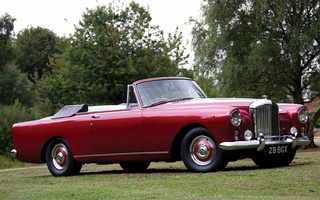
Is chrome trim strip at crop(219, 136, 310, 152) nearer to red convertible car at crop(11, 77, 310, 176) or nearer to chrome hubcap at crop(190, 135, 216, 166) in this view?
red convertible car at crop(11, 77, 310, 176)

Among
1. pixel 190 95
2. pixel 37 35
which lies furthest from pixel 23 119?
pixel 37 35

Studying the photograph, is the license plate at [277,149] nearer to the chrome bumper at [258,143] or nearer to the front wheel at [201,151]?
the chrome bumper at [258,143]

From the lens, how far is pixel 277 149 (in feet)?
29.2

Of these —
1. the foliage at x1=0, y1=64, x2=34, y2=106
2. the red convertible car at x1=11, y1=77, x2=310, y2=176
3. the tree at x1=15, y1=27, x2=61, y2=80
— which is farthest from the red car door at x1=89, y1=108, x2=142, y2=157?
the tree at x1=15, y1=27, x2=61, y2=80

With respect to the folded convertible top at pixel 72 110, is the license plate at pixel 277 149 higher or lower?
lower

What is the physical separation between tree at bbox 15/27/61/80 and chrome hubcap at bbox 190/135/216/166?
2139 inches

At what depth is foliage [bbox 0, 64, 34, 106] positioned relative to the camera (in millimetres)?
55188

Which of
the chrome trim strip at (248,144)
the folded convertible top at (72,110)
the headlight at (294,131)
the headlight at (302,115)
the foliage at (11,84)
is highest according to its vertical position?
the foliage at (11,84)

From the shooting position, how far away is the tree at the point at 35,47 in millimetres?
61438

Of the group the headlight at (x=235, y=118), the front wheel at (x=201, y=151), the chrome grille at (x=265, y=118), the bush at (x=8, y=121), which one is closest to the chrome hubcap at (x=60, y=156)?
the front wheel at (x=201, y=151)

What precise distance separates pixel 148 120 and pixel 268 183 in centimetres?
311

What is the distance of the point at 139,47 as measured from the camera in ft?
93.6

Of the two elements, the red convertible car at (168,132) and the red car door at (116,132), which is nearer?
the red convertible car at (168,132)

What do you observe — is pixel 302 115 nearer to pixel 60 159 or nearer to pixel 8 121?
pixel 60 159
